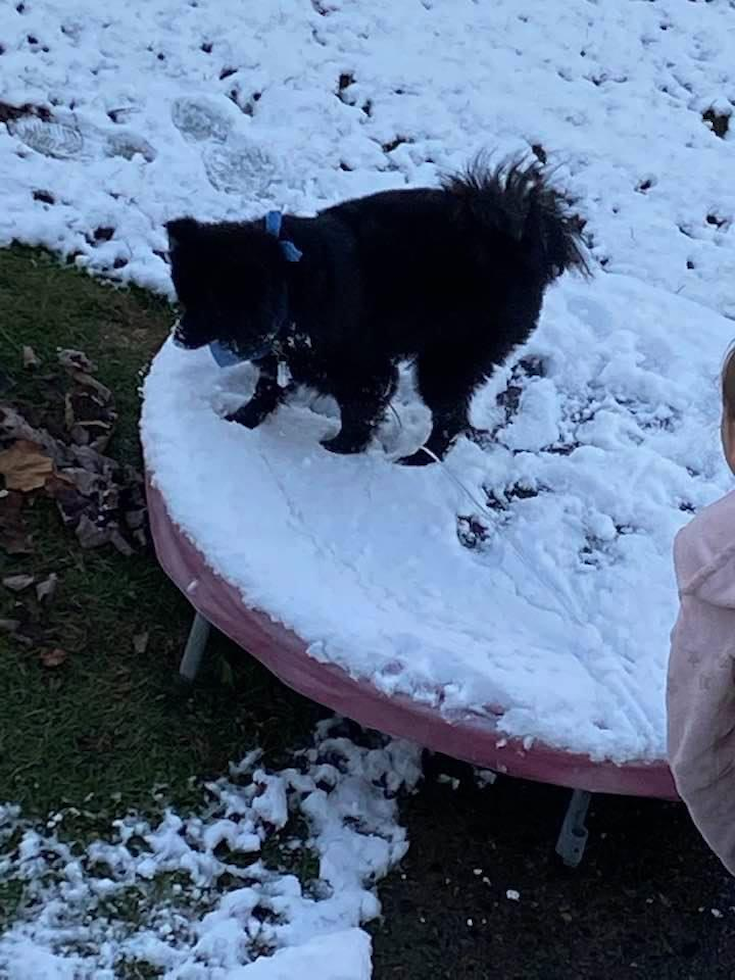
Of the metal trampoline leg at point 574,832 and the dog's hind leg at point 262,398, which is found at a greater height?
the dog's hind leg at point 262,398

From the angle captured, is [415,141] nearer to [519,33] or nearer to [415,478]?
[519,33]

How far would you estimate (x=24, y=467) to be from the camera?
10.8 ft

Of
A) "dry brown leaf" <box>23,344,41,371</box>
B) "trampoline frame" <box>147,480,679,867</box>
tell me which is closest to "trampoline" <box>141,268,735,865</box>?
"trampoline frame" <box>147,480,679,867</box>

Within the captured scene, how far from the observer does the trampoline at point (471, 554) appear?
2.55 meters

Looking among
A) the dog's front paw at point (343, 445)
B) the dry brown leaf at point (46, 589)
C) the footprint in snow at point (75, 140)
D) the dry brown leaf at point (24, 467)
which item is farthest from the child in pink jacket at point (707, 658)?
the footprint in snow at point (75, 140)

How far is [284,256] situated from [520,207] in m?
0.56

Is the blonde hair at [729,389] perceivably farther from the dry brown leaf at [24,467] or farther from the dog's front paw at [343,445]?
the dry brown leaf at [24,467]

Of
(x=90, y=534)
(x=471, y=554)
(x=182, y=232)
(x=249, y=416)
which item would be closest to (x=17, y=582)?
(x=90, y=534)

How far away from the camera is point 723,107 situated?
557 centimetres

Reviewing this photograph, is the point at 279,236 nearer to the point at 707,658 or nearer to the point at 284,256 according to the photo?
the point at 284,256

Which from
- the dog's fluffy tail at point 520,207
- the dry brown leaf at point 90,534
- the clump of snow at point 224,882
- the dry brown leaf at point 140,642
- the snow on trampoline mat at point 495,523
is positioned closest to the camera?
the clump of snow at point 224,882

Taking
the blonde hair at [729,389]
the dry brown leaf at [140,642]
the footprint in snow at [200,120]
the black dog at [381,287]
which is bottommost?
the dry brown leaf at [140,642]

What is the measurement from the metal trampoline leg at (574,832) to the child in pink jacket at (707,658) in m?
1.16

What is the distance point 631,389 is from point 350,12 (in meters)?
3.00
